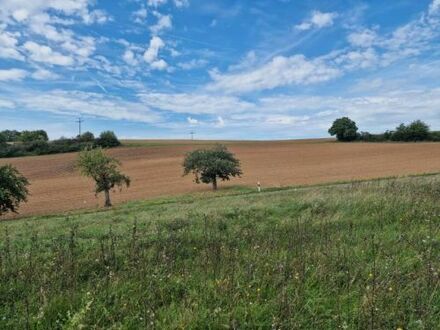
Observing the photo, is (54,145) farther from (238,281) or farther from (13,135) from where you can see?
(238,281)

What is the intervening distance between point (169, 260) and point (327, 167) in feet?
182

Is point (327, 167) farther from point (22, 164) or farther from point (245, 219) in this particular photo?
point (22, 164)

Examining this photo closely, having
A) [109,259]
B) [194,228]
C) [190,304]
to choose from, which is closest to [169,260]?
[109,259]

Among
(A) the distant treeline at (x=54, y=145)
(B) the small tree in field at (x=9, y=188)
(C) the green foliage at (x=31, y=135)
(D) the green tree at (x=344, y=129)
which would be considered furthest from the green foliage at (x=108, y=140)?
(B) the small tree in field at (x=9, y=188)

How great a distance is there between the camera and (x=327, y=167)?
5897 centimetres

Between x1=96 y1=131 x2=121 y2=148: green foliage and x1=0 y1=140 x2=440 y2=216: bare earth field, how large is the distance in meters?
5.24

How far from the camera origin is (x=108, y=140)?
101750 millimetres

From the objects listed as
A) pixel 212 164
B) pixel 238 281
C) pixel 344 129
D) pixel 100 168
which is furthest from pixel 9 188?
pixel 344 129

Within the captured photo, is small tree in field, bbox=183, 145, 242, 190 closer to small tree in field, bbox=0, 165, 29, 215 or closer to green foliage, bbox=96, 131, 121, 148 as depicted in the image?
small tree in field, bbox=0, 165, 29, 215

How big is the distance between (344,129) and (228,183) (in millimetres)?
69825

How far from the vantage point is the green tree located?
4188 inches

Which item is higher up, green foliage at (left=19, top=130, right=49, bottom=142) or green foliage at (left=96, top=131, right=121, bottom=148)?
green foliage at (left=19, top=130, right=49, bottom=142)

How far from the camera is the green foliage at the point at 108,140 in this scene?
101m

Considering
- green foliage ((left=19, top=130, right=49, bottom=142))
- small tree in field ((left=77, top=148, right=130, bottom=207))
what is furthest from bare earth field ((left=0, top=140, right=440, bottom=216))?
green foliage ((left=19, top=130, right=49, bottom=142))
